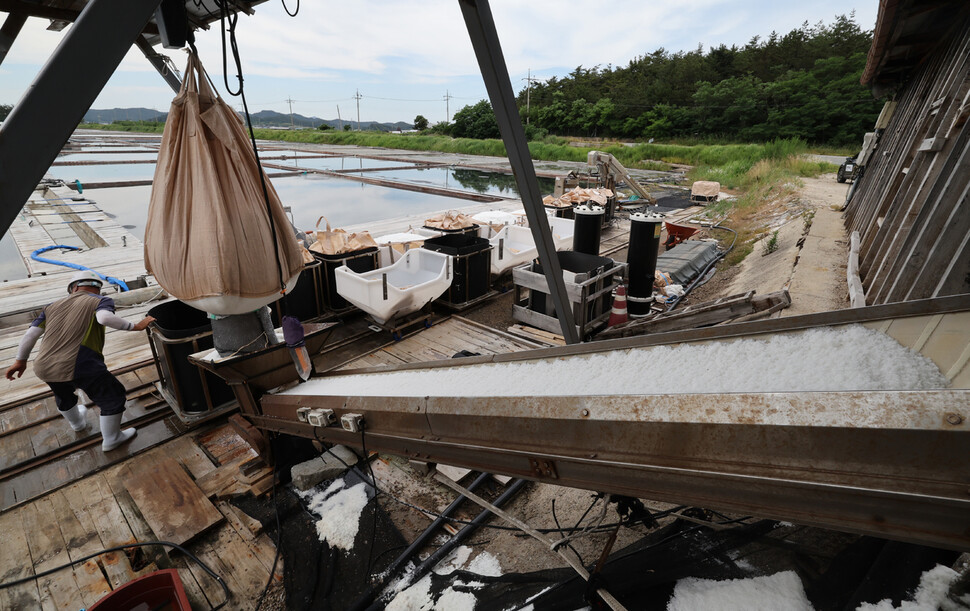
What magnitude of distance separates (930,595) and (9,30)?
4.20 meters

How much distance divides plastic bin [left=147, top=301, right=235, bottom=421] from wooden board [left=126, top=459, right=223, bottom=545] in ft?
1.91

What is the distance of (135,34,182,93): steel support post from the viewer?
111 inches

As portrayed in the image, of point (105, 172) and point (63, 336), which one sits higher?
point (63, 336)

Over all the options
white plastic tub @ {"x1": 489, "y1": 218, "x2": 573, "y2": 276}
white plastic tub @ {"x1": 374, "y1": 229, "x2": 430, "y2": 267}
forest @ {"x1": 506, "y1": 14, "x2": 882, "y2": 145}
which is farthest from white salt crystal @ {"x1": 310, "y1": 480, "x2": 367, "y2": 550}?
forest @ {"x1": 506, "y1": 14, "x2": 882, "y2": 145}

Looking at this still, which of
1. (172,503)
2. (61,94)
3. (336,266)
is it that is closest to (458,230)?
(336,266)

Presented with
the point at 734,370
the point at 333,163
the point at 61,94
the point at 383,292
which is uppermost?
the point at 61,94

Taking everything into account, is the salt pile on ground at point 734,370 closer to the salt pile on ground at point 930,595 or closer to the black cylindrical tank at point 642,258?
the salt pile on ground at point 930,595

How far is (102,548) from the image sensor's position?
2.54 m

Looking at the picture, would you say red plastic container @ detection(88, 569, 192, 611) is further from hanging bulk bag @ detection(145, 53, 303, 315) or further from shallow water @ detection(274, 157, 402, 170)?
shallow water @ detection(274, 157, 402, 170)

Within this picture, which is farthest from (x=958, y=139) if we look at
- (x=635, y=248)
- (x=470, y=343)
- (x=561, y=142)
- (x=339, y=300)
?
(x=561, y=142)

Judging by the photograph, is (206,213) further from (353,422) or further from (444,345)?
(444,345)

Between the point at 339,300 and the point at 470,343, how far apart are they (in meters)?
2.05

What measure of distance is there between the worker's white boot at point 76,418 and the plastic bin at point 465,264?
4.10 m

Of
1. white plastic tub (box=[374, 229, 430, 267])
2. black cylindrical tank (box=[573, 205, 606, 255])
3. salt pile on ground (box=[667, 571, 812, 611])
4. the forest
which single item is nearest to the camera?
salt pile on ground (box=[667, 571, 812, 611])
